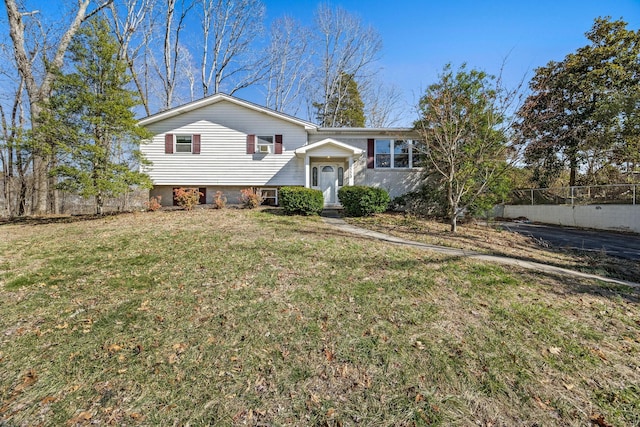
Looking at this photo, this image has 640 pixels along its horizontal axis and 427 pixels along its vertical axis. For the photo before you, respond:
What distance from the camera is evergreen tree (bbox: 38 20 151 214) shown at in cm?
916

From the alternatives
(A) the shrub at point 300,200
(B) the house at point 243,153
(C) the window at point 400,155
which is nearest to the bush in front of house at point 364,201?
(A) the shrub at point 300,200

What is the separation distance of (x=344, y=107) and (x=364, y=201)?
1762cm

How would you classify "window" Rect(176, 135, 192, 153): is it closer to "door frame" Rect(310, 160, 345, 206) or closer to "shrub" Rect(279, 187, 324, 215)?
"door frame" Rect(310, 160, 345, 206)

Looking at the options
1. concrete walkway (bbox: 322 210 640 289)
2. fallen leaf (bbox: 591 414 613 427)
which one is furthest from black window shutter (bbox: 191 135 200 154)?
fallen leaf (bbox: 591 414 613 427)

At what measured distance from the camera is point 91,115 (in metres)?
9.55

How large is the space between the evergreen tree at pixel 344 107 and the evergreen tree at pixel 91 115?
16666mm

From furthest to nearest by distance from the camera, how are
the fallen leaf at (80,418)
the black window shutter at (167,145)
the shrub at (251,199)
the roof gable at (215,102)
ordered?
the black window shutter at (167,145), the roof gable at (215,102), the shrub at (251,199), the fallen leaf at (80,418)

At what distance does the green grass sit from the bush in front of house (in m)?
5.43

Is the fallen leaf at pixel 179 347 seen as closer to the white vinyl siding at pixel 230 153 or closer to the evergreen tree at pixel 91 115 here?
the evergreen tree at pixel 91 115

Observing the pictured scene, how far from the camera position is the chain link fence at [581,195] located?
1051 cm

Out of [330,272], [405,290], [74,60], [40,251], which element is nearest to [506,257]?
[405,290]

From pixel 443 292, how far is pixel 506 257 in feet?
10.0

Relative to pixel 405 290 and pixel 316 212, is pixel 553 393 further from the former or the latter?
pixel 316 212

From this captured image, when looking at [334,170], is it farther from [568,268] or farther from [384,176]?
[568,268]
